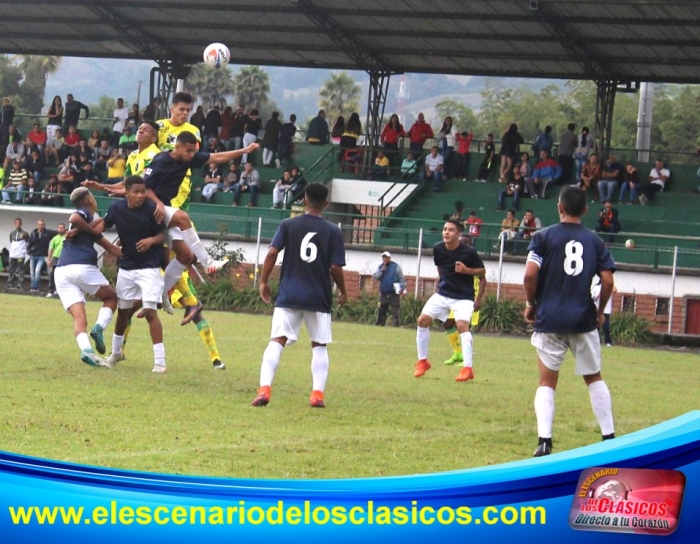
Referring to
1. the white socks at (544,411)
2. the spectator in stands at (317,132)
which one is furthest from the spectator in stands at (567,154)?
the white socks at (544,411)

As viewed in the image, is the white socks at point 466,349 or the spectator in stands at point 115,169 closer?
the white socks at point 466,349

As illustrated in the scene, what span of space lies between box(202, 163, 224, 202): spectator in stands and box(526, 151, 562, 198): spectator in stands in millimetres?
9427

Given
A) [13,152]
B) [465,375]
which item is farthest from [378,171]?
[465,375]

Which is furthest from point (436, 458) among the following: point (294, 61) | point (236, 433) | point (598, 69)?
point (294, 61)

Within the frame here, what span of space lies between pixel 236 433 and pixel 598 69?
29.3 meters

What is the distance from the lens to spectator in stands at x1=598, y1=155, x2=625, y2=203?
34.6 meters

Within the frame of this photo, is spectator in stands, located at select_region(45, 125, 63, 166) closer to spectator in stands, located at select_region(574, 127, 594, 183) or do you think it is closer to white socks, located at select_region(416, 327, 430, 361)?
spectator in stands, located at select_region(574, 127, 594, 183)

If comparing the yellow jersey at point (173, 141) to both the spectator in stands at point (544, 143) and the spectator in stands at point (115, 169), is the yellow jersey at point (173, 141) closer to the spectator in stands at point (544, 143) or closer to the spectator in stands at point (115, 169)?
the spectator in stands at point (115, 169)

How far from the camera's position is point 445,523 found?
265 centimetres

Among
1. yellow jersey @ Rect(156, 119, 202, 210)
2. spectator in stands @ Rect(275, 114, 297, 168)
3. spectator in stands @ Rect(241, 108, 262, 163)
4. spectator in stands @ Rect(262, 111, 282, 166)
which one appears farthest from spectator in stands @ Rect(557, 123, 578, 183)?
yellow jersey @ Rect(156, 119, 202, 210)

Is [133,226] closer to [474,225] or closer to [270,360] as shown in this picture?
[270,360]

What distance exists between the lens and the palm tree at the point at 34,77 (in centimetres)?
11168

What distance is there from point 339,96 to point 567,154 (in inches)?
3649

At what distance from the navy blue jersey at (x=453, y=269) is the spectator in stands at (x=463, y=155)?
922 inches
